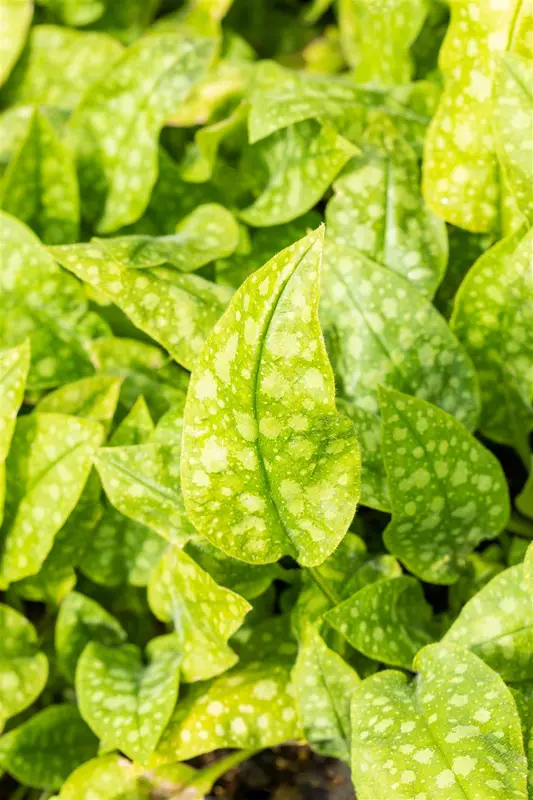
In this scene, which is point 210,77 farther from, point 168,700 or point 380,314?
point 168,700

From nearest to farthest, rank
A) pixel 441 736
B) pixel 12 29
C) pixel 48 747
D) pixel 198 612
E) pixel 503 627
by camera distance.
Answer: pixel 441 736
pixel 503 627
pixel 198 612
pixel 48 747
pixel 12 29

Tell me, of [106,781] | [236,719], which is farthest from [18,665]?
[236,719]

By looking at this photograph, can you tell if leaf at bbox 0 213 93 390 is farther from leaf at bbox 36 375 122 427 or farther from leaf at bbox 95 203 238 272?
leaf at bbox 95 203 238 272

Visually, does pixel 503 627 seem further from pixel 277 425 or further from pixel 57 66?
pixel 57 66

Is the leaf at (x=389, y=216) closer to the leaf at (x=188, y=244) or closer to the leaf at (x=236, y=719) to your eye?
the leaf at (x=188, y=244)

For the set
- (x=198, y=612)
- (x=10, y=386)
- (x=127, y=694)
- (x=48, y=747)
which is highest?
(x=10, y=386)

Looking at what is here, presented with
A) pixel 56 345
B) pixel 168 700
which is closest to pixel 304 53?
pixel 56 345
